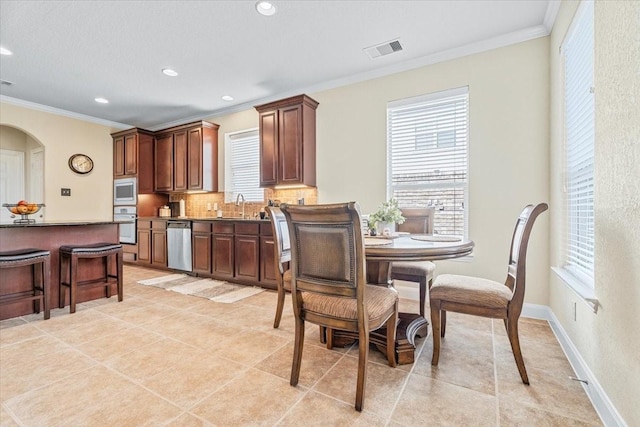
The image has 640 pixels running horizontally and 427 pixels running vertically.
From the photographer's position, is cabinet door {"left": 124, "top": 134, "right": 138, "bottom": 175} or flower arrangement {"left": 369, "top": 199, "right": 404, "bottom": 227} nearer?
flower arrangement {"left": 369, "top": 199, "right": 404, "bottom": 227}

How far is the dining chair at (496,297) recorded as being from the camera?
178 cm

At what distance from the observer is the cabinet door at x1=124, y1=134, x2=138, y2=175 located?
5.57 meters

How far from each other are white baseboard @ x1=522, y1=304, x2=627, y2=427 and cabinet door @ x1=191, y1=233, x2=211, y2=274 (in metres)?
4.03

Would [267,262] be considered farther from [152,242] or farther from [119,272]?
[152,242]

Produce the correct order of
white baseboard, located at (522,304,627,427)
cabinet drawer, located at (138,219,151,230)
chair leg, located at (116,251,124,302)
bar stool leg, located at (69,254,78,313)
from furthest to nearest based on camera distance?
1. cabinet drawer, located at (138,219,151,230)
2. chair leg, located at (116,251,124,302)
3. bar stool leg, located at (69,254,78,313)
4. white baseboard, located at (522,304,627,427)

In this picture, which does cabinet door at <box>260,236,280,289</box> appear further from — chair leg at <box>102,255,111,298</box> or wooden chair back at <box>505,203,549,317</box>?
wooden chair back at <box>505,203,549,317</box>

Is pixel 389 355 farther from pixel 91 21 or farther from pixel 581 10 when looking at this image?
pixel 91 21

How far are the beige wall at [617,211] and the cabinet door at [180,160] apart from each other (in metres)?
5.31

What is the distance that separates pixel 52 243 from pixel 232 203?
249 centimetres

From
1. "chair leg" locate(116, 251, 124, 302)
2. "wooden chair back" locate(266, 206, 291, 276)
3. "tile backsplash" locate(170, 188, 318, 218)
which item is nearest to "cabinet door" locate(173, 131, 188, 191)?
"tile backsplash" locate(170, 188, 318, 218)

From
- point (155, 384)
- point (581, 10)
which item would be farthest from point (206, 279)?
point (581, 10)

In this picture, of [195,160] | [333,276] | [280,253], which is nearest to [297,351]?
[333,276]

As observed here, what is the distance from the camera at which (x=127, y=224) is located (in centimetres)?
544

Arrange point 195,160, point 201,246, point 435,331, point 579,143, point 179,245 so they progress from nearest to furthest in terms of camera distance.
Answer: point 435,331
point 579,143
point 201,246
point 179,245
point 195,160
